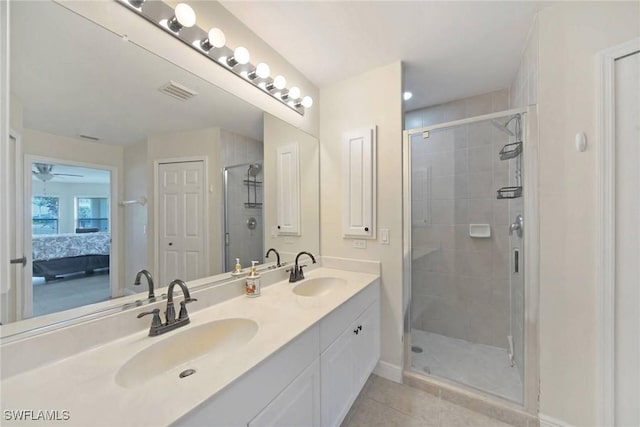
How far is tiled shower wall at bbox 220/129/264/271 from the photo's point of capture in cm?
146

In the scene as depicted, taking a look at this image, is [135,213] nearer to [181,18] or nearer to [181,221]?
[181,221]

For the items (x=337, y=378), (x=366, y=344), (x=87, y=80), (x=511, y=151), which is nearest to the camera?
(x=87, y=80)

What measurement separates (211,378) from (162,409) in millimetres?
130

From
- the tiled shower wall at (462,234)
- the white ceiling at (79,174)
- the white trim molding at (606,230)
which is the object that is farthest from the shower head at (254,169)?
the white trim molding at (606,230)

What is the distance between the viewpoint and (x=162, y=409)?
585 millimetres

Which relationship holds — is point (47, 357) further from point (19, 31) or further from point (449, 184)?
point (449, 184)

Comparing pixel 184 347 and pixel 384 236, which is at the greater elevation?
pixel 384 236

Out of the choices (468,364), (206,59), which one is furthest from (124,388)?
(468,364)

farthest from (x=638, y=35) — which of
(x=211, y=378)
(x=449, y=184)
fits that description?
(x=211, y=378)

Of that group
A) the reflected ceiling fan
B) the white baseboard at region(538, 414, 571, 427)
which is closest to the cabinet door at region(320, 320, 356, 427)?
the white baseboard at region(538, 414, 571, 427)

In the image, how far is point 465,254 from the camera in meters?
2.30

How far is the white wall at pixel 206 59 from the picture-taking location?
937 millimetres

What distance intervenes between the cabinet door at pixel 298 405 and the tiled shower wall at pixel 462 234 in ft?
3.87

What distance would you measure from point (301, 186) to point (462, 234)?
1.60 m
